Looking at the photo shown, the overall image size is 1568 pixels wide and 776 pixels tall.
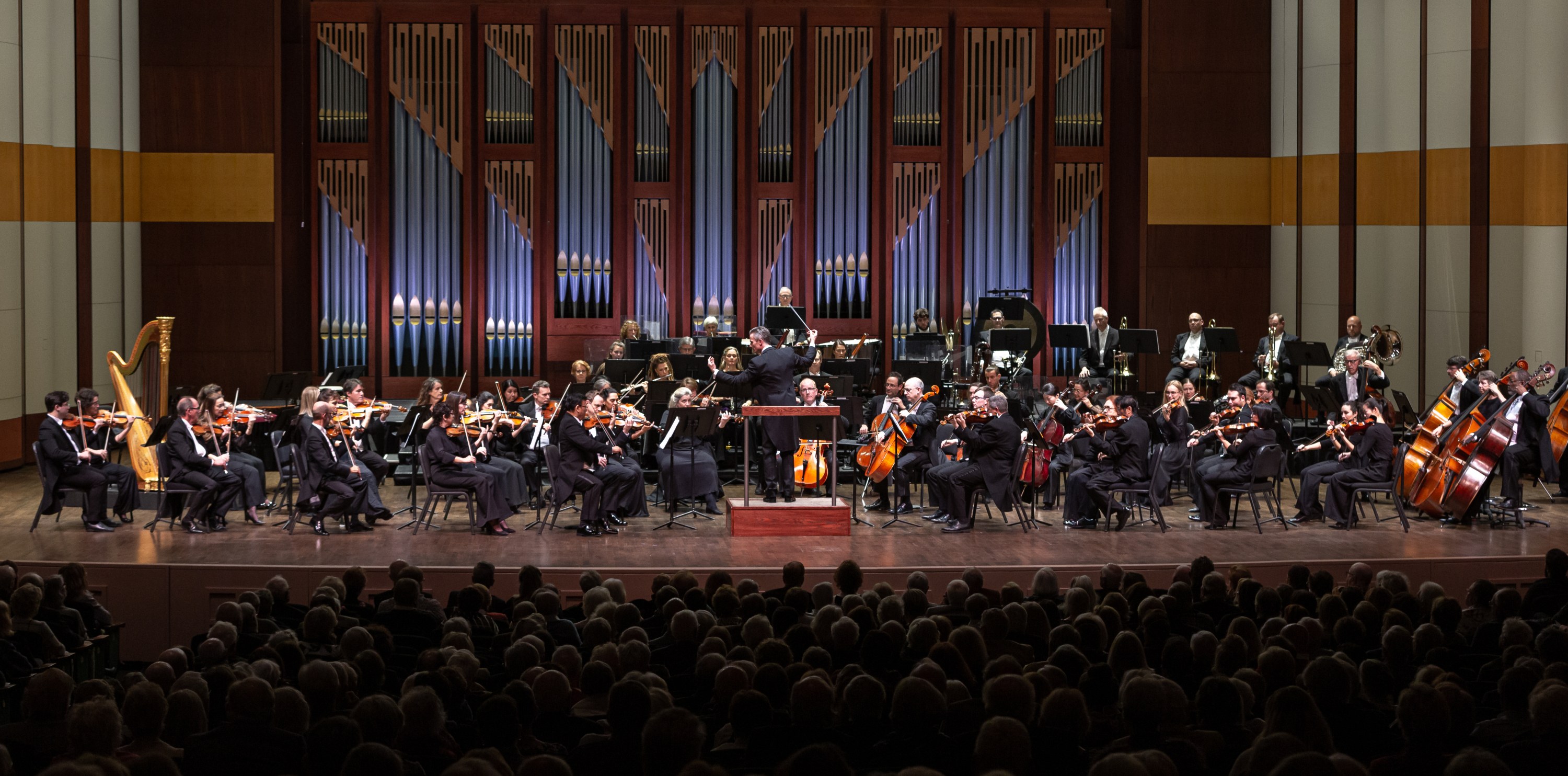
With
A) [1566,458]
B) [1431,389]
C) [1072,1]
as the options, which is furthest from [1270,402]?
[1072,1]

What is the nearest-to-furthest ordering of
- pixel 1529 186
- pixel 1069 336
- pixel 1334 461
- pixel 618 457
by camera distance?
1. pixel 618 457
2. pixel 1334 461
3. pixel 1529 186
4. pixel 1069 336

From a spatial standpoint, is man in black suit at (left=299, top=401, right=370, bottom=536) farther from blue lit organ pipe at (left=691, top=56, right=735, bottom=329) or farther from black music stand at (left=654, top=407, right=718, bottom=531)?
blue lit organ pipe at (left=691, top=56, right=735, bottom=329)

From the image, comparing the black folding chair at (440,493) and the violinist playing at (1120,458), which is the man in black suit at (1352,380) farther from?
the black folding chair at (440,493)

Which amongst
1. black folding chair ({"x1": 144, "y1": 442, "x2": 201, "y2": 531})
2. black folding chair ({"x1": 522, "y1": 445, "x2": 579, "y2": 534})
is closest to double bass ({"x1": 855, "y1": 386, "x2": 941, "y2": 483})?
black folding chair ({"x1": 522, "y1": 445, "x2": 579, "y2": 534})

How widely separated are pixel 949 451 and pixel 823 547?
1906 mm

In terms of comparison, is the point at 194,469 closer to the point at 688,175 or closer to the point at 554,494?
the point at 554,494

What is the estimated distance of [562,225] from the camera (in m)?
16.7

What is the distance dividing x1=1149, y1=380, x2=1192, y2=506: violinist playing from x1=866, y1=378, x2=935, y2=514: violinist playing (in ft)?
5.70

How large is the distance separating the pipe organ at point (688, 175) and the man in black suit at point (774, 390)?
4.65 meters

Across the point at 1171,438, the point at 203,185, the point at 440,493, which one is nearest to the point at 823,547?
the point at 440,493

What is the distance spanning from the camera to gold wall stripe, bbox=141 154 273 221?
1608cm

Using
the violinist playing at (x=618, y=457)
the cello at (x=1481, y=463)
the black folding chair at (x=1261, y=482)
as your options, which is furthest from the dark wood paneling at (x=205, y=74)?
the cello at (x=1481, y=463)

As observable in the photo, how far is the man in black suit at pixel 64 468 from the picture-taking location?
10.8 metres

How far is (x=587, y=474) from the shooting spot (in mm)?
11008
